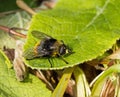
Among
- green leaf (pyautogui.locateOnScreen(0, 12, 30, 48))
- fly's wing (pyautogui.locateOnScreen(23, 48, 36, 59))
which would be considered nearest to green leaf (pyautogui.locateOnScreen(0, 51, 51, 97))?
fly's wing (pyautogui.locateOnScreen(23, 48, 36, 59))

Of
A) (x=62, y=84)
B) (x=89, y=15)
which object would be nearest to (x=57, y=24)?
(x=89, y=15)

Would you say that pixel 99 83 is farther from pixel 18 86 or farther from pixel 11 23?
pixel 11 23

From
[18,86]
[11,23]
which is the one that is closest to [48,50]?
[18,86]

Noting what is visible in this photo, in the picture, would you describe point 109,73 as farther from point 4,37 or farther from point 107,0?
point 4,37

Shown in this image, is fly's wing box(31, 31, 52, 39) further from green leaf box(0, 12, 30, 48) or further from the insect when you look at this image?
green leaf box(0, 12, 30, 48)

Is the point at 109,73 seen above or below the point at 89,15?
below

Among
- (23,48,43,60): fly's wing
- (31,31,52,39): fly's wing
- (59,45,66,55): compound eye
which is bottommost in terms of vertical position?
(23,48,43,60): fly's wing
